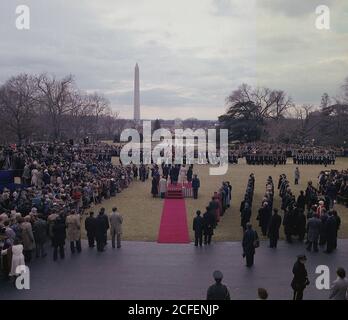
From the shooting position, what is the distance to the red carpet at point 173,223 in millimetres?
14656

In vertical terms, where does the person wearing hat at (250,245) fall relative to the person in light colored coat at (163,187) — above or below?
below

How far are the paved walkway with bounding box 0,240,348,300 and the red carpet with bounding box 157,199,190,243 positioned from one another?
2.49ft

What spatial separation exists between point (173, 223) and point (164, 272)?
5.89 m

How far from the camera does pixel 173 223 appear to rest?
17.1 m

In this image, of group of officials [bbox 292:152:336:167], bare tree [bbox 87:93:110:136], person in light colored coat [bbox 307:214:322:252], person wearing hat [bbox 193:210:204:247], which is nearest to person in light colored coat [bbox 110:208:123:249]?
person wearing hat [bbox 193:210:204:247]

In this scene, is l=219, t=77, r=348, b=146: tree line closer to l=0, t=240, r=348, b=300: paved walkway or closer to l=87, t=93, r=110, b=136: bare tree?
l=87, t=93, r=110, b=136: bare tree

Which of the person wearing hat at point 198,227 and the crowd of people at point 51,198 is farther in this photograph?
the person wearing hat at point 198,227

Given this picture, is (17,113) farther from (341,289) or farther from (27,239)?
(341,289)

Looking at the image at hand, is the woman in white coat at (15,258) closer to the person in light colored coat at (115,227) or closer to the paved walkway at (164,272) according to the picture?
the paved walkway at (164,272)

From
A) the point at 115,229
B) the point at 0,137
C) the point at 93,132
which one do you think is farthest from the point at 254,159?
the point at 93,132

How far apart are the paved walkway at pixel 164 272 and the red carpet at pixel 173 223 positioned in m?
0.76

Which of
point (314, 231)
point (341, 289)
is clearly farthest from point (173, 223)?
point (341, 289)

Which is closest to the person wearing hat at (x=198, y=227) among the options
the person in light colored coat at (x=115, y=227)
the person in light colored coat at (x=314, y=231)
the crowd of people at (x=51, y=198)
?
the person in light colored coat at (x=115, y=227)

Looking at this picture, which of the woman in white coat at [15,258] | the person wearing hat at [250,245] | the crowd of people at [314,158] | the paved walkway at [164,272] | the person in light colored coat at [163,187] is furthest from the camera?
the crowd of people at [314,158]
